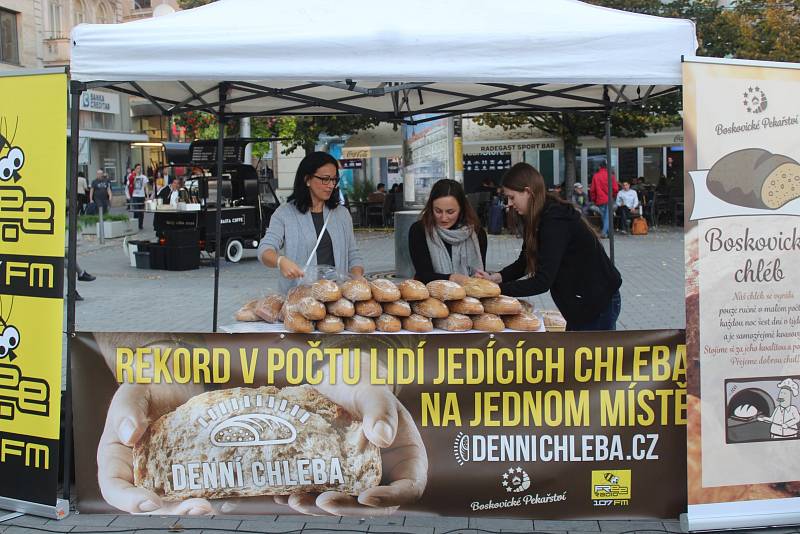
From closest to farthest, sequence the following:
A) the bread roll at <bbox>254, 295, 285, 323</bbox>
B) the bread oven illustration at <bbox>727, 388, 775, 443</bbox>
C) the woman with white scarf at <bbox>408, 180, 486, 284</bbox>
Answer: the bread oven illustration at <bbox>727, 388, 775, 443</bbox> < the bread roll at <bbox>254, 295, 285, 323</bbox> < the woman with white scarf at <bbox>408, 180, 486, 284</bbox>

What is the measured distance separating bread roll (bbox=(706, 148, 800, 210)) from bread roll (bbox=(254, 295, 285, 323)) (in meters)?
2.25

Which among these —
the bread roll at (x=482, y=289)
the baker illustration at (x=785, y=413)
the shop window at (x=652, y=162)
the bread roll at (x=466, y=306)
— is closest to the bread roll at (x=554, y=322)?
the bread roll at (x=482, y=289)

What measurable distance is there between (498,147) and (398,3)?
666 inches

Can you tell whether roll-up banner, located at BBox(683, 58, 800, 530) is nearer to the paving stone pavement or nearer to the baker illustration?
the baker illustration

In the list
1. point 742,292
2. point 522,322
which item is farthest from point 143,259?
point 742,292

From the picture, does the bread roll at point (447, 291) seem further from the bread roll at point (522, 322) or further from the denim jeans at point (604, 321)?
the denim jeans at point (604, 321)

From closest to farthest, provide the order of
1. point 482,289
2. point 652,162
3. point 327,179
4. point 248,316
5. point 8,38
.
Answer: point 482,289 → point 248,316 → point 327,179 → point 652,162 → point 8,38

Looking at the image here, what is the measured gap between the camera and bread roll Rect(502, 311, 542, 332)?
413 centimetres

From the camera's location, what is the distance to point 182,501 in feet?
12.9

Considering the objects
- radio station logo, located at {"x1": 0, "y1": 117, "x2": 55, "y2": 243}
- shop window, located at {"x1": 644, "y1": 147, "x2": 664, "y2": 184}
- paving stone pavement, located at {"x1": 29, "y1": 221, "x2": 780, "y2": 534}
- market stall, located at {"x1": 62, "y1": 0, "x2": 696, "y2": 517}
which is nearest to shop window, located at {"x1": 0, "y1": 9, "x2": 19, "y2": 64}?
paving stone pavement, located at {"x1": 29, "y1": 221, "x2": 780, "y2": 534}

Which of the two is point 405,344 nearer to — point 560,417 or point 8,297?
point 560,417

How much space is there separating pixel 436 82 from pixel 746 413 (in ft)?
7.04

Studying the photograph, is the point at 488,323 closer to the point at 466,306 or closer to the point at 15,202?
the point at 466,306

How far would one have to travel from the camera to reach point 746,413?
382cm
